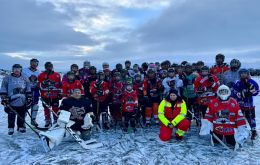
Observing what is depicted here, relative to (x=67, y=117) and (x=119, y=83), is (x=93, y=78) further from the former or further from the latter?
(x=67, y=117)

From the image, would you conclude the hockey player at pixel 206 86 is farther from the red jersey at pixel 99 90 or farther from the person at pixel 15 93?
the person at pixel 15 93

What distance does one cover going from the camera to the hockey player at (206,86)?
23.2 feet

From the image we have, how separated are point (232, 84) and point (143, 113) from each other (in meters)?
2.58

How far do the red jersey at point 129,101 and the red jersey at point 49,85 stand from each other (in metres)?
1.77

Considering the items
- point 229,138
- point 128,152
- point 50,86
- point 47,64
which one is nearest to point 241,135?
point 229,138

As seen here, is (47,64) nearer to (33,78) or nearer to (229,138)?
(33,78)

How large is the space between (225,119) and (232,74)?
4.81 feet

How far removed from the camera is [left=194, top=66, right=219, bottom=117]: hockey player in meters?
7.08

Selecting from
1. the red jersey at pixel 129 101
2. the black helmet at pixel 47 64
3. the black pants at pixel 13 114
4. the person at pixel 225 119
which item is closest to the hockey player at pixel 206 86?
the person at pixel 225 119

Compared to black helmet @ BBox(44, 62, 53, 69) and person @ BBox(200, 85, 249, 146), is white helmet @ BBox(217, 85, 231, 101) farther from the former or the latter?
black helmet @ BBox(44, 62, 53, 69)

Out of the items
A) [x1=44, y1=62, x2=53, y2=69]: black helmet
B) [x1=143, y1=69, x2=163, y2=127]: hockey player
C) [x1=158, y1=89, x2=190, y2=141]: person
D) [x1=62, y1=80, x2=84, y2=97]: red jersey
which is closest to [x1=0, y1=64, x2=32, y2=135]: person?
[x1=44, y1=62, x2=53, y2=69]: black helmet

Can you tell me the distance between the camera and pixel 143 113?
8.22m

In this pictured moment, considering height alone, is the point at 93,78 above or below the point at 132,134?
above

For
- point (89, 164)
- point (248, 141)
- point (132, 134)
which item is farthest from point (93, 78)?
point (248, 141)
